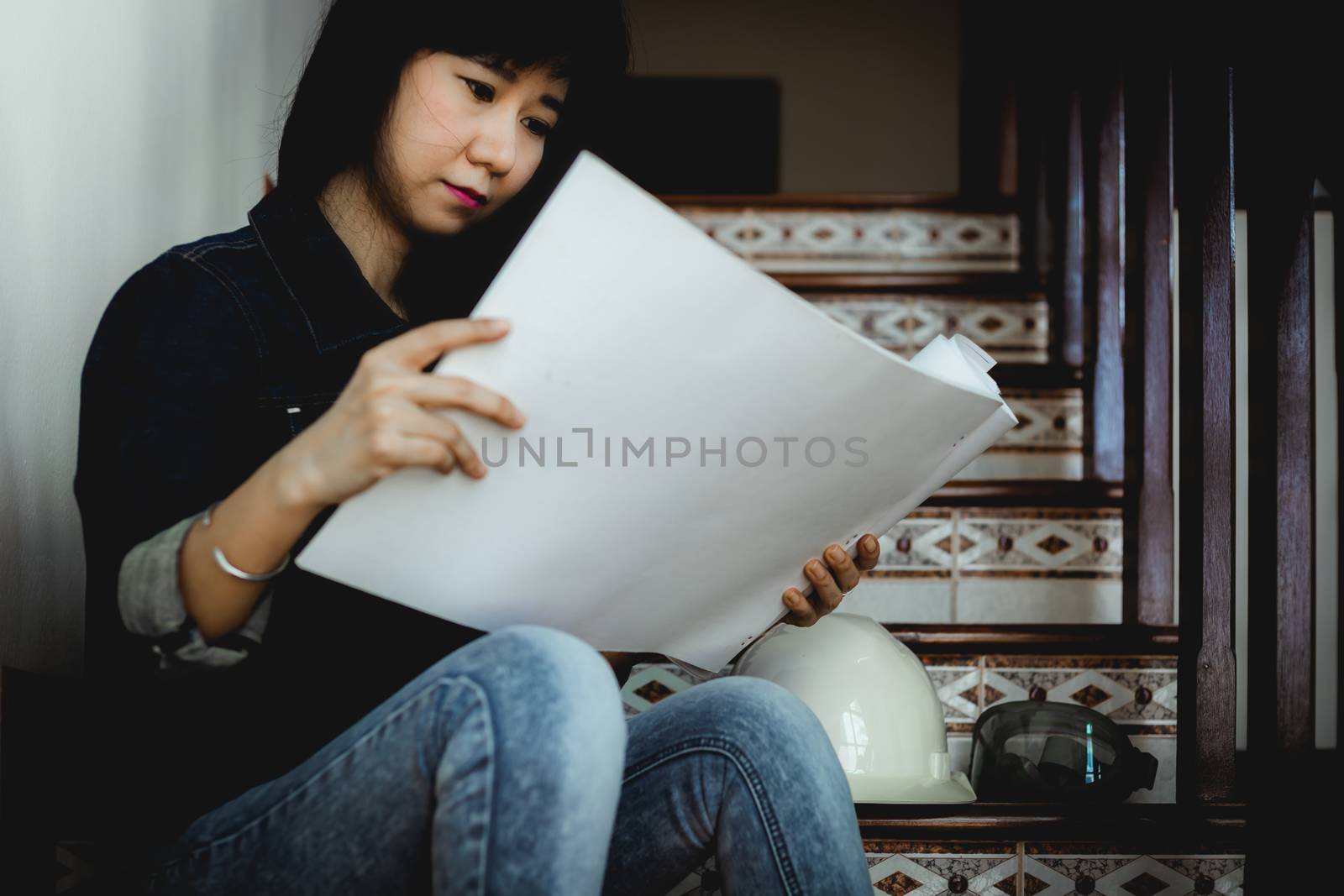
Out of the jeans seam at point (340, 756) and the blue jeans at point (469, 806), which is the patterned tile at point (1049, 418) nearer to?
the blue jeans at point (469, 806)

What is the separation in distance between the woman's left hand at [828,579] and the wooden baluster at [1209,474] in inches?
17.2

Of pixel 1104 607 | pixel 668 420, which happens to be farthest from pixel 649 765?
pixel 1104 607

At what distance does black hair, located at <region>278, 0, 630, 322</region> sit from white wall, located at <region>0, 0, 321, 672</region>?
0.58 feet

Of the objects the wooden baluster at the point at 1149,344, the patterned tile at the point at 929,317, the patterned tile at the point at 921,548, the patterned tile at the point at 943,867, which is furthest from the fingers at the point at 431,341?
the patterned tile at the point at 929,317

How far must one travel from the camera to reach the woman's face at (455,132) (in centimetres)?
81

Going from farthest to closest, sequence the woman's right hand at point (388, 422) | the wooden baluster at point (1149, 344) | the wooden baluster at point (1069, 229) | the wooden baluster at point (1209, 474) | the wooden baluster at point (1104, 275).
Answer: the wooden baluster at point (1069, 229)
the wooden baluster at point (1104, 275)
the wooden baluster at point (1149, 344)
the wooden baluster at point (1209, 474)
the woman's right hand at point (388, 422)

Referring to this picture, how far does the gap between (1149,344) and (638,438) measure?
1042 mm

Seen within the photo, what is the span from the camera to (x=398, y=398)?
1.82ft

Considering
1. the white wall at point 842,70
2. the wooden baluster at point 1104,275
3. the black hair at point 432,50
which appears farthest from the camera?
the white wall at point 842,70

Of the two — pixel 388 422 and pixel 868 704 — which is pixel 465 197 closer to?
pixel 388 422

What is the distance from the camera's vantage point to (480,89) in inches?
31.9

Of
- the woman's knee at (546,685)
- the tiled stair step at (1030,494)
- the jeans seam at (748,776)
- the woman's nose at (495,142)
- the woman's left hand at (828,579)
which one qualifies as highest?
the woman's nose at (495,142)

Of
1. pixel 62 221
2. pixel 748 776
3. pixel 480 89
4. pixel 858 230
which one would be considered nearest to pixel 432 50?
pixel 480 89

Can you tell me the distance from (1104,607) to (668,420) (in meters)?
1.06
